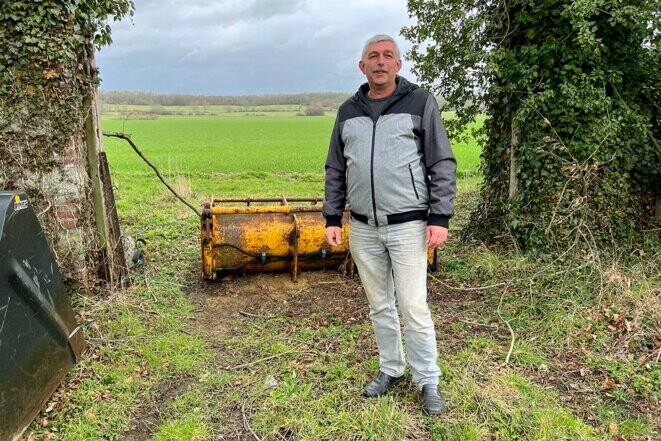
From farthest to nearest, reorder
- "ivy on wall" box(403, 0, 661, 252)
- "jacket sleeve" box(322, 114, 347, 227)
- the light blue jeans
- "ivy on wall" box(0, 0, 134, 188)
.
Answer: "ivy on wall" box(403, 0, 661, 252) < "ivy on wall" box(0, 0, 134, 188) < "jacket sleeve" box(322, 114, 347, 227) < the light blue jeans

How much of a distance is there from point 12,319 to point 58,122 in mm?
2201

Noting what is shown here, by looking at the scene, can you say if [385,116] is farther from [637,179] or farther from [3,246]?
[637,179]

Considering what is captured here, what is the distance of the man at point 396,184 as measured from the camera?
2.92 metres

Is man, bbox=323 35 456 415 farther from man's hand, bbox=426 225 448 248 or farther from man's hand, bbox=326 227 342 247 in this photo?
man's hand, bbox=326 227 342 247

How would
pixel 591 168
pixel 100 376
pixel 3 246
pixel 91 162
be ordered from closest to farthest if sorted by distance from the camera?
pixel 3 246
pixel 100 376
pixel 91 162
pixel 591 168

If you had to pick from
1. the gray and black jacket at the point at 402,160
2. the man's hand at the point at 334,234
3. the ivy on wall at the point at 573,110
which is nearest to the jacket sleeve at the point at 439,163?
the gray and black jacket at the point at 402,160

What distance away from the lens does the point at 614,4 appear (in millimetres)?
4891

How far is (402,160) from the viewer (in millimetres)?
2910

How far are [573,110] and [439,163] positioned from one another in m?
3.17

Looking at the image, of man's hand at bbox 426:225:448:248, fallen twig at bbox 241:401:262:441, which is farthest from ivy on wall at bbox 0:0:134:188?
man's hand at bbox 426:225:448:248

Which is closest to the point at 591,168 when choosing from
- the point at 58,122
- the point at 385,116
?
the point at 385,116

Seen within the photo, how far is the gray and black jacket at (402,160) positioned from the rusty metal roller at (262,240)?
2.50 m

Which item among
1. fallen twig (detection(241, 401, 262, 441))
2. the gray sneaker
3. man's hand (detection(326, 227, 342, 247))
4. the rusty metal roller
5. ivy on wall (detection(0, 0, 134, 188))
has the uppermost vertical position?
ivy on wall (detection(0, 0, 134, 188))

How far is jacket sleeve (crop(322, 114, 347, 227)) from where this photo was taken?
3.23 meters
